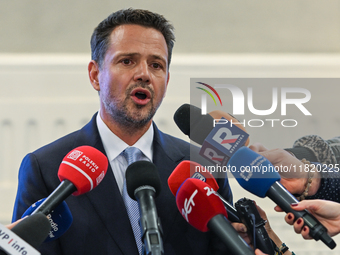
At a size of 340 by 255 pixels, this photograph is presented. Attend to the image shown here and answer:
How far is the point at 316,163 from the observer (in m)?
1.59

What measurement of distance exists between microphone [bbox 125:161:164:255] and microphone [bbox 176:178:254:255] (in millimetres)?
147

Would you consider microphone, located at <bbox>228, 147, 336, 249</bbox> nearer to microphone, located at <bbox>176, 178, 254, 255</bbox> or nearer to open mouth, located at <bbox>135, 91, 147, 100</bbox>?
microphone, located at <bbox>176, 178, 254, 255</bbox>

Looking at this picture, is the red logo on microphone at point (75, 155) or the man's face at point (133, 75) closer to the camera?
the red logo on microphone at point (75, 155)

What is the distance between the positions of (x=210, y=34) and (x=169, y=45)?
2496mm

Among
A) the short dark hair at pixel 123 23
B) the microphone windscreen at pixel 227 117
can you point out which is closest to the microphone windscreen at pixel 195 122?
the microphone windscreen at pixel 227 117

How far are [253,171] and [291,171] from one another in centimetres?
42

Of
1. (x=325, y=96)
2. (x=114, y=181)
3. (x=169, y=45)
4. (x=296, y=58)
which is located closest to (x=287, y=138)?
(x=325, y=96)

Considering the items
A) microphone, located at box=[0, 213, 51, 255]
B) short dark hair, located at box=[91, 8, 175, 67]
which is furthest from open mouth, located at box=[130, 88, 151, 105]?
microphone, located at box=[0, 213, 51, 255]

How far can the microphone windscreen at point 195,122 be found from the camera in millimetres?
1618

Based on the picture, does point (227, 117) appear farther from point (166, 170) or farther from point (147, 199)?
point (147, 199)

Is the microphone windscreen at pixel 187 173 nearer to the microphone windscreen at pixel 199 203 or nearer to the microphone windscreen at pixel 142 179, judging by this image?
the microphone windscreen at pixel 199 203

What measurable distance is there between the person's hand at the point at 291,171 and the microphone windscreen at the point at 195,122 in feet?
0.68

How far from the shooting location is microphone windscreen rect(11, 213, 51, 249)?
0.94 metres

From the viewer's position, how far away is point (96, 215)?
156 cm
